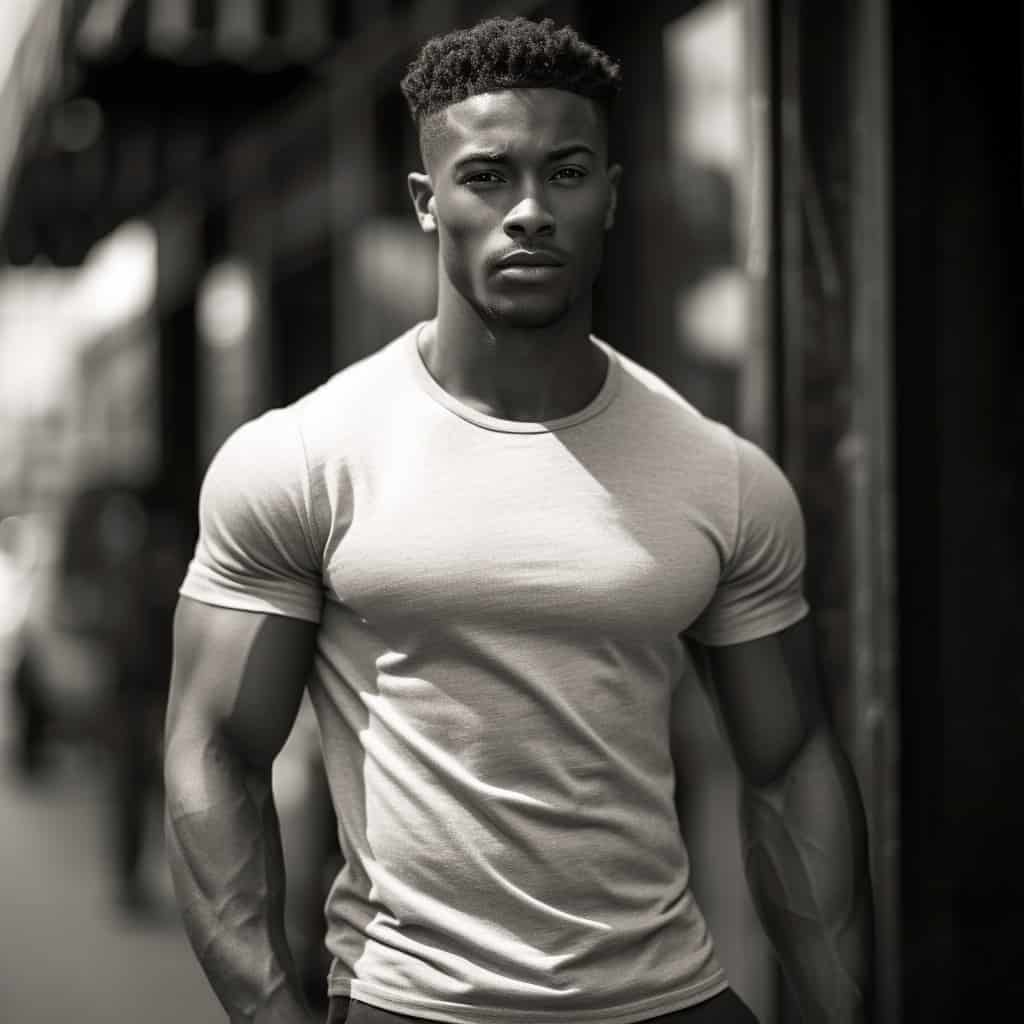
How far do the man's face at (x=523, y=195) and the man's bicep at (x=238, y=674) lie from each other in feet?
1.70

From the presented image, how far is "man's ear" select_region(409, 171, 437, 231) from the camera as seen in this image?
8.34ft

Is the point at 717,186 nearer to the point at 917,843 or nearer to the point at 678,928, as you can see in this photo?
the point at 917,843

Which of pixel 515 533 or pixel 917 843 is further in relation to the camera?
pixel 917 843

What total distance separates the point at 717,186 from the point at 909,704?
1.88m

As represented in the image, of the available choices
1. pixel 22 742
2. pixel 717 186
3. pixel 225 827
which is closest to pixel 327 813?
pixel 717 186

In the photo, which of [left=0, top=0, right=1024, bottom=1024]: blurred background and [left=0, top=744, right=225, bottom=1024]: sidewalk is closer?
[left=0, top=0, right=1024, bottom=1024]: blurred background

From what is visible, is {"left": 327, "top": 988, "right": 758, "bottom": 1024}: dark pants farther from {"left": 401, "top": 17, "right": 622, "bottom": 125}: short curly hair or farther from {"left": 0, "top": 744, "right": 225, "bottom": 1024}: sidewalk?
{"left": 0, "top": 744, "right": 225, "bottom": 1024}: sidewalk

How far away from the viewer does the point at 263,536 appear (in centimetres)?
245

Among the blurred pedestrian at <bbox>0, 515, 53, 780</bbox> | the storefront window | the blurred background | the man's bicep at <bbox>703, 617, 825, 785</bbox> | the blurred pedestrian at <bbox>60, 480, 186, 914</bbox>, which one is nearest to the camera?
the man's bicep at <bbox>703, 617, 825, 785</bbox>

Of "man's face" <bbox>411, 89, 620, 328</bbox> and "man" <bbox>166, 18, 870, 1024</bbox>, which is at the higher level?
"man's face" <bbox>411, 89, 620, 328</bbox>

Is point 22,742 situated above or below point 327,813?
below

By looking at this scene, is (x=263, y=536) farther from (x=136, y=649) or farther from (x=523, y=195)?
(x=136, y=649)

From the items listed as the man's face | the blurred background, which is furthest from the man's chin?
the blurred background

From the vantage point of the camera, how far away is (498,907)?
7.98ft
